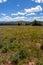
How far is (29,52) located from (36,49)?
920 mm

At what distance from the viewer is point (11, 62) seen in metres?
12.2

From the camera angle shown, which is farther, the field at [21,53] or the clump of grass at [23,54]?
the clump of grass at [23,54]

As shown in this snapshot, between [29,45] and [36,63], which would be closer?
[36,63]

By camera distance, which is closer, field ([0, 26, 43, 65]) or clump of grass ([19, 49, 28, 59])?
field ([0, 26, 43, 65])

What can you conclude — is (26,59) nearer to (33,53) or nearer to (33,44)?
(33,53)

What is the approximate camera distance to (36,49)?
1382 cm

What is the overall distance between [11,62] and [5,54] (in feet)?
4.87

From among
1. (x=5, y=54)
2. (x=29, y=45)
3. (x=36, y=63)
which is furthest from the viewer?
(x=29, y=45)

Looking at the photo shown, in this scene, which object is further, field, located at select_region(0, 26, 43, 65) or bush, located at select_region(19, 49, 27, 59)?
bush, located at select_region(19, 49, 27, 59)

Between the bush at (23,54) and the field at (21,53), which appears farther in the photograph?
the bush at (23,54)

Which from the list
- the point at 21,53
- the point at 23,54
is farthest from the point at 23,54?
the point at 21,53

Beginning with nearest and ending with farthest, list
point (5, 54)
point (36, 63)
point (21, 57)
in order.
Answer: point (36, 63), point (21, 57), point (5, 54)

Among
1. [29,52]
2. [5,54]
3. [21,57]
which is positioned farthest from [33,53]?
[5,54]

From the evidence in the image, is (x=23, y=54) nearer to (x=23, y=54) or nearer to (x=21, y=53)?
(x=23, y=54)
